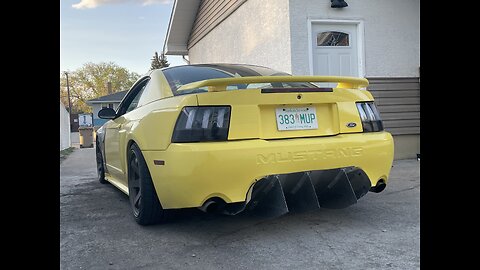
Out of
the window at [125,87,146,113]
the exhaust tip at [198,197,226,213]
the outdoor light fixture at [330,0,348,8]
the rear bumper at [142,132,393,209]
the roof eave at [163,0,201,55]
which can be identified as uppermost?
the roof eave at [163,0,201,55]

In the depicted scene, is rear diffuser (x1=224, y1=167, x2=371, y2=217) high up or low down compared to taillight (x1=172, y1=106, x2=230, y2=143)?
down

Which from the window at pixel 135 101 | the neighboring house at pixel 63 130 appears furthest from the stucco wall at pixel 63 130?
the window at pixel 135 101

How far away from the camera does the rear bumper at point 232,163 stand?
2.70 m

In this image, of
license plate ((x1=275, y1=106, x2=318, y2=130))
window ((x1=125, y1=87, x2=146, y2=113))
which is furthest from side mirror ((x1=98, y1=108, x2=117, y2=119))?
license plate ((x1=275, y1=106, x2=318, y2=130))

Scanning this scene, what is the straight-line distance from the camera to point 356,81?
10.7 feet

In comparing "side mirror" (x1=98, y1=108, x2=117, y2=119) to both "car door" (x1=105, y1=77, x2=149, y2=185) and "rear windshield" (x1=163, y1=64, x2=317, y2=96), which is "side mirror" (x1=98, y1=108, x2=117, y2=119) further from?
"rear windshield" (x1=163, y1=64, x2=317, y2=96)

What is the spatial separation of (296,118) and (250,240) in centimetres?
96

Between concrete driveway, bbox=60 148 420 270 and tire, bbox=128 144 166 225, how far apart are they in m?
0.10

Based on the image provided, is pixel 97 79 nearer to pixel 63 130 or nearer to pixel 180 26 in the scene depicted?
pixel 63 130

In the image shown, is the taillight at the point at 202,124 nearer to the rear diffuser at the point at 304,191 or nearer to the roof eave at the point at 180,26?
the rear diffuser at the point at 304,191

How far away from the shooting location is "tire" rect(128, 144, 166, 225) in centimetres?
318

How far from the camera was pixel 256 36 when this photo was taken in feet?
28.8
